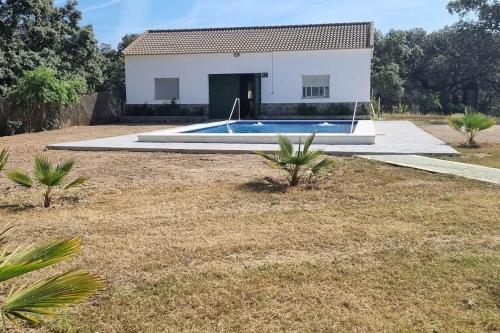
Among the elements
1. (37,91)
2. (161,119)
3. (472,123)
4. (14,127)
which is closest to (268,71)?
(161,119)

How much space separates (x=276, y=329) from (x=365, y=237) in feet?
7.20

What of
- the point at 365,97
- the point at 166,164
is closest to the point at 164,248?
the point at 166,164

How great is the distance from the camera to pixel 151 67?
27984mm

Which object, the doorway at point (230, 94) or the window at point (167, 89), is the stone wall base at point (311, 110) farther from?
the window at point (167, 89)

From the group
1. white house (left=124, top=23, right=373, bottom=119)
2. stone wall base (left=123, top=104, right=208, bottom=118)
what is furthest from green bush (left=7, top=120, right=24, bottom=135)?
white house (left=124, top=23, right=373, bottom=119)

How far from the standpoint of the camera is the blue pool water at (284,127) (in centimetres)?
2012

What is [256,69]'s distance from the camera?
26.8 metres

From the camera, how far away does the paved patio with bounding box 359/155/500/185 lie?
840 cm

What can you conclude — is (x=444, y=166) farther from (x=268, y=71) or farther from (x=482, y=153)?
(x=268, y=71)

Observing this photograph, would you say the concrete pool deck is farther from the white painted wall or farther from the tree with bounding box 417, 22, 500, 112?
the tree with bounding box 417, 22, 500, 112

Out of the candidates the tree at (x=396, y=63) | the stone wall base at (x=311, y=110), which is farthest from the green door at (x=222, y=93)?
the tree at (x=396, y=63)

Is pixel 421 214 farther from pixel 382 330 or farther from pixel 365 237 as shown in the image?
pixel 382 330

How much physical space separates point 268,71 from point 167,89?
6108 millimetres

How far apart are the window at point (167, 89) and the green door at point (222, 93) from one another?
7.43ft
